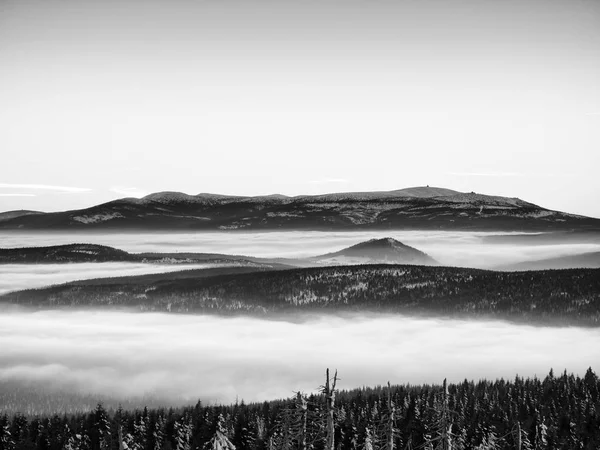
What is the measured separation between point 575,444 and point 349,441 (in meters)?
A: 51.8

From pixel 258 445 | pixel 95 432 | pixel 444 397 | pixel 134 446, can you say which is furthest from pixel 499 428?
pixel 444 397

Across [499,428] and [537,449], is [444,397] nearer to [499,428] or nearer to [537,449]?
[537,449]

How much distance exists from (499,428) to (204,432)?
7222cm

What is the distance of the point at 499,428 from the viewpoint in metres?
179

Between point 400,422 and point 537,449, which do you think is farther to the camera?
point 400,422

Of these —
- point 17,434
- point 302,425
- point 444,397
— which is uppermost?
point 444,397

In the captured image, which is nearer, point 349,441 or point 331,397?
point 331,397

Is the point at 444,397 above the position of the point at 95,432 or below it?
above

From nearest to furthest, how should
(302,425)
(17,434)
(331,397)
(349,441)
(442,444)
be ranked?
1. (331,397)
2. (442,444)
3. (302,425)
4. (349,441)
5. (17,434)

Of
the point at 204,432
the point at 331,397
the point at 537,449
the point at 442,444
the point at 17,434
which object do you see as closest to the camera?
the point at 331,397

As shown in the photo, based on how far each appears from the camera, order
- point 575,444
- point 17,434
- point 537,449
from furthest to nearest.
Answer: point 17,434
point 575,444
point 537,449

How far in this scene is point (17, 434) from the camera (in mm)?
196125

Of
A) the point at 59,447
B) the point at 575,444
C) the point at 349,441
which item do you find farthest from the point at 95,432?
the point at 575,444

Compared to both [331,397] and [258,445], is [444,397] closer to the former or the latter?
[331,397]
